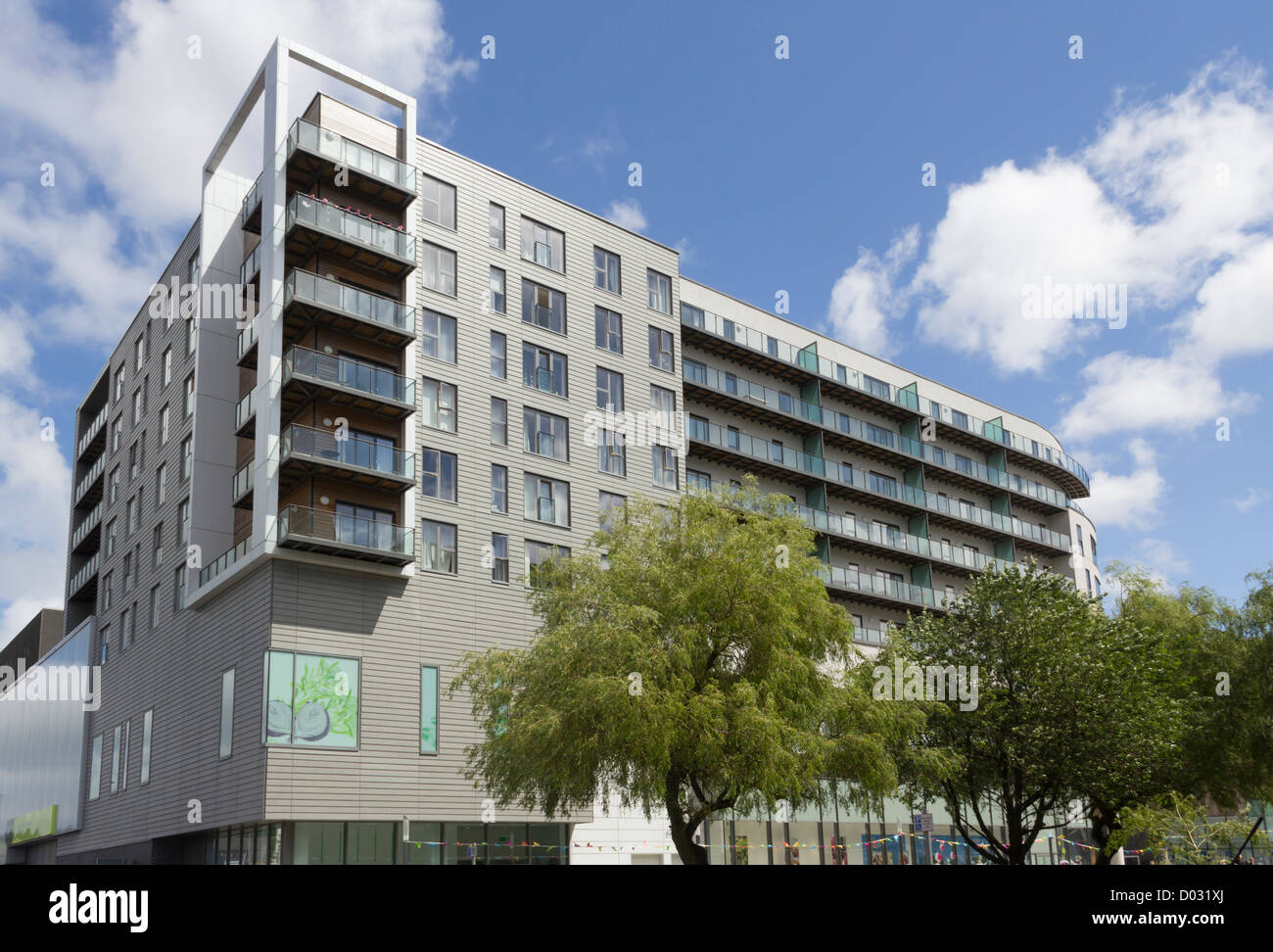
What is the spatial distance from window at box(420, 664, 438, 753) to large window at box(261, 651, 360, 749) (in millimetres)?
2537

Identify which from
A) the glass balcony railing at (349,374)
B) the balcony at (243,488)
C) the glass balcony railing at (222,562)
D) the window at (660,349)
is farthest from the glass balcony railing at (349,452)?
the window at (660,349)

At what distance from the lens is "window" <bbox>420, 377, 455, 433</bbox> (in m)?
44.5

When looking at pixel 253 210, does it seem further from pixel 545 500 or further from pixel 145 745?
pixel 145 745

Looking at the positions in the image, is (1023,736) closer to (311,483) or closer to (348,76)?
(311,483)

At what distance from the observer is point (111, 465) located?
5897cm

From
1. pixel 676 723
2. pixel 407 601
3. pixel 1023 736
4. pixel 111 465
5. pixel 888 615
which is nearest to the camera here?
pixel 676 723

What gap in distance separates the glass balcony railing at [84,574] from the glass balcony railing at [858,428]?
3233cm

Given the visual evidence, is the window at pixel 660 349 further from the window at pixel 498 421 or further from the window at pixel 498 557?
the window at pixel 498 557

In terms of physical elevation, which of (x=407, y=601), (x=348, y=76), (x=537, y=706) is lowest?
(x=537, y=706)

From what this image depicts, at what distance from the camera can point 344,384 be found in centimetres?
4062

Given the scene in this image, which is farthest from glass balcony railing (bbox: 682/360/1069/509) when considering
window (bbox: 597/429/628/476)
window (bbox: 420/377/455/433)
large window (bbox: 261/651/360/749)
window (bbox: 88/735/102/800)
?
window (bbox: 88/735/102/800)
